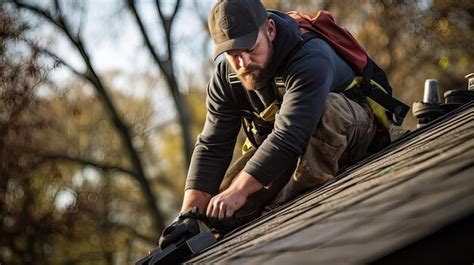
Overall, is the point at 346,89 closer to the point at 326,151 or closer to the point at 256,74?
the point at 326,151

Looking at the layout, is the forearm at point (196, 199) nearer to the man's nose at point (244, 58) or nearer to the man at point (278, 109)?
the man at point (278, 109)

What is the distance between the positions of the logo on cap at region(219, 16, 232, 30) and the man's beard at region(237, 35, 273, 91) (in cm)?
17

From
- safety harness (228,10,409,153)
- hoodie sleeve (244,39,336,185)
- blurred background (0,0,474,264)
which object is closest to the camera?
hoodie sleeve (244,39,336,185)

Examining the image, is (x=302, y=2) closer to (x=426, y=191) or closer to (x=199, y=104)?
(x=199, y=104)

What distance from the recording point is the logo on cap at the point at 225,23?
4.00m

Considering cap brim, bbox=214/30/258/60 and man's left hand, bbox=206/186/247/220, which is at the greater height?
cap brim, bbox=214/30/258/60

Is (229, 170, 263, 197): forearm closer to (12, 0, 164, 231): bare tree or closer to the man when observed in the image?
the man

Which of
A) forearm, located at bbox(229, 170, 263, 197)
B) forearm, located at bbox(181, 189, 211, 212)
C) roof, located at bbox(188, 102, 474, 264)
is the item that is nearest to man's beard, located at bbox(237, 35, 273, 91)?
forearm, located at bbox(229, 170, 263, 197)

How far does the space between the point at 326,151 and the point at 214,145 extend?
704 mm

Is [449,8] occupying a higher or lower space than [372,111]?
higher

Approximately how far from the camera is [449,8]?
50.5ft

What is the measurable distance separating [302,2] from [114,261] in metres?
8.46

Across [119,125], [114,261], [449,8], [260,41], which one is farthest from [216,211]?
[114,261]

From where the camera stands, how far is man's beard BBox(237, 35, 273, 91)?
4035 mm
